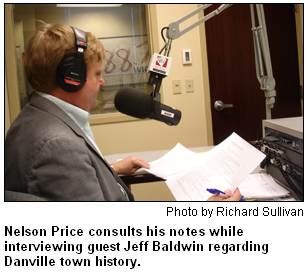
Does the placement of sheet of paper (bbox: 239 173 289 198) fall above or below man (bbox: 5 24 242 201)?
below

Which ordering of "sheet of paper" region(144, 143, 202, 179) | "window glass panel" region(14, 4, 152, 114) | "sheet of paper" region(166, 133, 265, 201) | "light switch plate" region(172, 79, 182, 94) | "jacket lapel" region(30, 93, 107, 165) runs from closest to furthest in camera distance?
1. "jacket lapel" region(30, 93, 107, 165)
2. "sheet of paper" region(166, 133, 265, 201)
3. "sheet of paper" region(144, 143, 202, 179)
4. "window glass panel" region(14, 4, 152, 114)
5. "light switch plate" region(172, 79, 182, 94)

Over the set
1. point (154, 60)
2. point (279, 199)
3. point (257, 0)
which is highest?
point (257, 0)

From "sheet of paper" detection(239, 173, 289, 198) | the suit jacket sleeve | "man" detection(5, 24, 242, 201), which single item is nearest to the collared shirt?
"man" detection(5, 24, 242, 201)

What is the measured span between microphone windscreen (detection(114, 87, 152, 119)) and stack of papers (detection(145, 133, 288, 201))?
0.85 feet

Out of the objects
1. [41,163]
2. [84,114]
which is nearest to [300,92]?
[84,114]

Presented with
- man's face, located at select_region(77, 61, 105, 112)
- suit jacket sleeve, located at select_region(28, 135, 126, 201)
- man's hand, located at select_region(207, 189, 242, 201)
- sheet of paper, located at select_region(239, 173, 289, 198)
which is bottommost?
sheet of paper, located at select_region(239, 173, 289, 198)

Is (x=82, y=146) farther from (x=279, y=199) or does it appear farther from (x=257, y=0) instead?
(x=257, y=0)

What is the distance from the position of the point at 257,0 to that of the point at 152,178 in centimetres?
85

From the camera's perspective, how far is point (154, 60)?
0.83 metres

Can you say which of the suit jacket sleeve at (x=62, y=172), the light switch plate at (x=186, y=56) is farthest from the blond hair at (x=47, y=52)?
the light switch plate at (x=186, y=56)

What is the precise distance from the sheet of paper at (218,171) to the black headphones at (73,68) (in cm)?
46

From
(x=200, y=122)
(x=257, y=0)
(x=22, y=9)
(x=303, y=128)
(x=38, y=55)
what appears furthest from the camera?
(x=200, y=122)

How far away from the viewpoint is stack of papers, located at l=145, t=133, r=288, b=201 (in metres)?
0.82

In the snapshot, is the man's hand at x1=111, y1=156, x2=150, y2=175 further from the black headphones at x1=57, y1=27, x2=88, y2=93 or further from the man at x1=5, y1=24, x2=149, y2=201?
the black headphones at x1=57, y1=27, x2=88, y2=93
